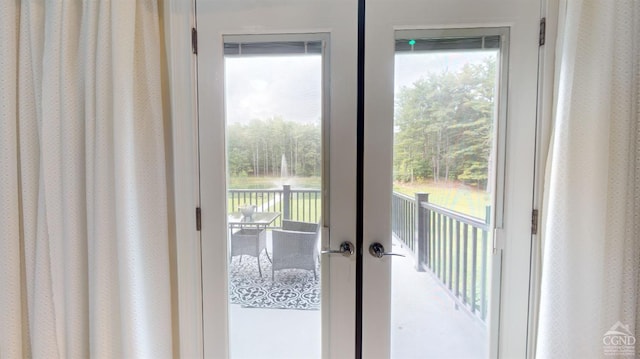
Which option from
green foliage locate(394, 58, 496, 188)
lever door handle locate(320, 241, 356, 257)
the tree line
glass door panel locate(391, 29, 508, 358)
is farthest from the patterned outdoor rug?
green foliage locate(394, 58, 496, 188)

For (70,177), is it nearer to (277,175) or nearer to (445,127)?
(277,175)

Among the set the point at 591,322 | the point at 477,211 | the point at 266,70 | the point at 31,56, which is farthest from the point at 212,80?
the point at 591,322

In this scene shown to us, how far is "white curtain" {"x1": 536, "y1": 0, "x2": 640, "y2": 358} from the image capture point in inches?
36.6

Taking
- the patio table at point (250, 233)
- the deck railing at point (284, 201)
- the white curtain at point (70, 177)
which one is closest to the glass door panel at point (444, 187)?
the deck railing at point (284, 201)

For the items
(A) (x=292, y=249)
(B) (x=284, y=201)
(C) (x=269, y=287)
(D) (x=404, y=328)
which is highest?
(B) (x=284, y=201)

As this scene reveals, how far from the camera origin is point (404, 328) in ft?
4.00

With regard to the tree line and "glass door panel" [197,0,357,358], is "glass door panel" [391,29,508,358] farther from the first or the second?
"glass door panel" [197,0,357,358]

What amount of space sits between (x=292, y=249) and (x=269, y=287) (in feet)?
0.70

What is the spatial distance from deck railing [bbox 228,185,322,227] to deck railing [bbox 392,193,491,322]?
37cm

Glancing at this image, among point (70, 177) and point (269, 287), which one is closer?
point (70, 177)

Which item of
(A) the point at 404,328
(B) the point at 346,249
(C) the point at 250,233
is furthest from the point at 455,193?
(C) the point at 250,233

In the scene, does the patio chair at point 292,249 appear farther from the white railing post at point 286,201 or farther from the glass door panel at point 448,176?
the glass door panel at point 448,176

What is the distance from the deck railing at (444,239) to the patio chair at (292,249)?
1.31 ft

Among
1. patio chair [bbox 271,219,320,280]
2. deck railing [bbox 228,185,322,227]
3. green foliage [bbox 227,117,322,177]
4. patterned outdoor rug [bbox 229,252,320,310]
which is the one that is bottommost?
patterned outdoor rug [bbox 229,252,320,310]
